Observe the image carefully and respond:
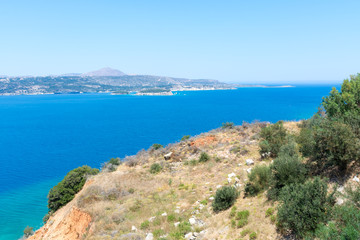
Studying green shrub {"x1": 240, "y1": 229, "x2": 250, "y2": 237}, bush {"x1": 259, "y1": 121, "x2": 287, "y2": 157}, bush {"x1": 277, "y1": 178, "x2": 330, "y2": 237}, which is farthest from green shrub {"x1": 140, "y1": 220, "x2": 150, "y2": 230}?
bush {"x1": 259, "y1": 121, "x2": 287, "y2": 157}

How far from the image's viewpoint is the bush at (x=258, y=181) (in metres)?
12.2

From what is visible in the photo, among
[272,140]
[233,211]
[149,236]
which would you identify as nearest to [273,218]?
[233,211]

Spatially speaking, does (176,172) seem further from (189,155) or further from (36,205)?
(36,205)

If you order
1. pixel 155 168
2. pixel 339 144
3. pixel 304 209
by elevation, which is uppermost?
pixel 339 144

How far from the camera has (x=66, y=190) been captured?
85.3 feet

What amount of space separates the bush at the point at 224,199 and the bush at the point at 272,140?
6703 millimetres

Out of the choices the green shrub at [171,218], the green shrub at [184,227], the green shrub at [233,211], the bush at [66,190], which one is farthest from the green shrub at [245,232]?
the bush at [66,190]

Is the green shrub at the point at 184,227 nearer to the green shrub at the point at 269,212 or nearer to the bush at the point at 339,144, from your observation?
the green shrub at the point at 269,212

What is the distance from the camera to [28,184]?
41.2 m

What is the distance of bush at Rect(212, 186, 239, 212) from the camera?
39.2ft

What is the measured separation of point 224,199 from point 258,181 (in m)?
2.16

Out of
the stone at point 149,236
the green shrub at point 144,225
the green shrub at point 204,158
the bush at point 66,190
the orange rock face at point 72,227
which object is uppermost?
the green shrub at point 204,158

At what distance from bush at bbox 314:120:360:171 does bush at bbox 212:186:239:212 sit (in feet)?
15.9

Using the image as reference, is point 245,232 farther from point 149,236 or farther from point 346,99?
point 346,99
